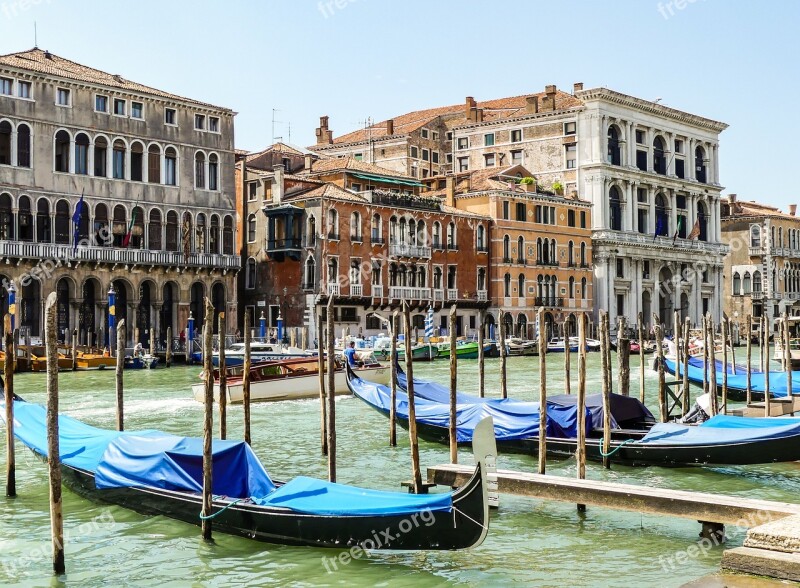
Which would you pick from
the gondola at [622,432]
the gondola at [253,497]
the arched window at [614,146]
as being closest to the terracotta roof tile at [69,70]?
the gondola at [622,432]

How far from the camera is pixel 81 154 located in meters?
26.0

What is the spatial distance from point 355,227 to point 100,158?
25.0 feet

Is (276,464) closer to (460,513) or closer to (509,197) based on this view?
(460,513)

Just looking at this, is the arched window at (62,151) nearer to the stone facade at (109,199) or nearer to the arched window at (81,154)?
the stone facade at (109,199)

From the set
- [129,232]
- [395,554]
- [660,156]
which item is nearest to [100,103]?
[129,232]

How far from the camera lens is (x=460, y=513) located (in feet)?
20.3

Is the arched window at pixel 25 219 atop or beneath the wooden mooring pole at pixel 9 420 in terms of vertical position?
atop

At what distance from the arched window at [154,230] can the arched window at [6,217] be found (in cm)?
379

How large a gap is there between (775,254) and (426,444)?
1634 inches

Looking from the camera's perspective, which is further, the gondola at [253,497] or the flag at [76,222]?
the flag at [76,222]

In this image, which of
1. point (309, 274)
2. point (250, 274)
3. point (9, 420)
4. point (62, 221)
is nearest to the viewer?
point (9, 420)

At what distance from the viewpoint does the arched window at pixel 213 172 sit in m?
28.8

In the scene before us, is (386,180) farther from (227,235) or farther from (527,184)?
(227,235)

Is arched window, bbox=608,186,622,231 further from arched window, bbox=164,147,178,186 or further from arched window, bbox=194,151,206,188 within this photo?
arched window, bbox=164,147,178,186
